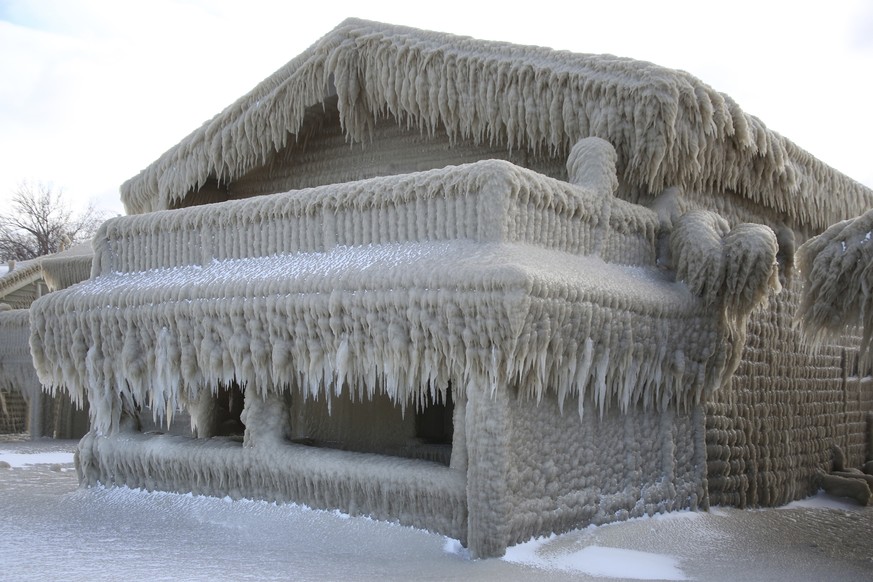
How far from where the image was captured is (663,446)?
8.72m

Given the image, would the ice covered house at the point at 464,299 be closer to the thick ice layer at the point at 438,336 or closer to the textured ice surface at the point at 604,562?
the thick ice layer at the point at 438,336

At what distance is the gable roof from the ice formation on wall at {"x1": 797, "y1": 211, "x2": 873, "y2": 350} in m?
1.89

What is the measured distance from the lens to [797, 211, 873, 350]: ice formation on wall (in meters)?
7.33

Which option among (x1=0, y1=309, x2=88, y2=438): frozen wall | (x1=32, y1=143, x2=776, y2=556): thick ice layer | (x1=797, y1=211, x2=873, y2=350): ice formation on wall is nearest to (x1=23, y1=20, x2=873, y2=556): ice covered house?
(x1=32, y1=143, x2=776, y2=556): thick ice layer

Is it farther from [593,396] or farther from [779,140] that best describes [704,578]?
[779,140]

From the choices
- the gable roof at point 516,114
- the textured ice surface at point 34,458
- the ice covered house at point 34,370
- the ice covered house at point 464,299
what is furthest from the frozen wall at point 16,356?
the gable roof at point 516,114

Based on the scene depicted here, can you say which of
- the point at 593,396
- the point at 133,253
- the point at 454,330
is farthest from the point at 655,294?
the point at 133,253

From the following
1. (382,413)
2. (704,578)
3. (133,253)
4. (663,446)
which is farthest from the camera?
(382,413)

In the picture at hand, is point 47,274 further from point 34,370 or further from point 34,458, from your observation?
point 34,458

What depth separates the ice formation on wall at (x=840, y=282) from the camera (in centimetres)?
733

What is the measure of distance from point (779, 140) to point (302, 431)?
6.50 m

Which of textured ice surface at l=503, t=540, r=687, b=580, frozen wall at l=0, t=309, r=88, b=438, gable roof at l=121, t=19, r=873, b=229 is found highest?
gable roof at l=121, t=19, r=873, b=229

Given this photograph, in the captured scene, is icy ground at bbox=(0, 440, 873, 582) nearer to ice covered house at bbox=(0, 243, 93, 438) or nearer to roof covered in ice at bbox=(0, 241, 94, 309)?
ice covered house at bbox=(0, 243, 93, 438)

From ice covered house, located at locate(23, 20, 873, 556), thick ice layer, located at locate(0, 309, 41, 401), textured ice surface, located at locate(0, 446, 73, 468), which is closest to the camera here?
ice covered house, located at locate(23, 20, 873, 556)
